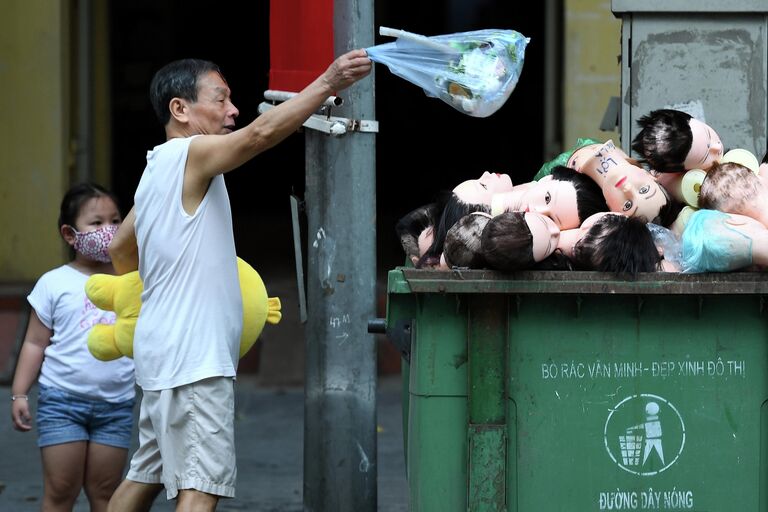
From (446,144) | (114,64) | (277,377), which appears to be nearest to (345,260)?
(277,377)

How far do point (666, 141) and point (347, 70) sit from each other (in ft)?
3.37

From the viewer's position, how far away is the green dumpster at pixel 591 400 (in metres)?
3.89

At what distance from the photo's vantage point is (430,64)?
4152 millimetres

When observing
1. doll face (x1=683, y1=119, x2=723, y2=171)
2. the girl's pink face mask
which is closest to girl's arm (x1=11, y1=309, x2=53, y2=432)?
the girl's pink face mask

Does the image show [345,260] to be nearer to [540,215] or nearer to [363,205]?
[363,205]

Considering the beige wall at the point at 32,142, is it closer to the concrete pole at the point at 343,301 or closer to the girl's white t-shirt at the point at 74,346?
the girl's white t-shirt at the point at 74,346

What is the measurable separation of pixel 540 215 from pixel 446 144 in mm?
13212

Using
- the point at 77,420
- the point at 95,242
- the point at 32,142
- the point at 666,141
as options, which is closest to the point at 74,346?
the point at 77,420

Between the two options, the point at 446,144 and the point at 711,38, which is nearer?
the point at 711,38

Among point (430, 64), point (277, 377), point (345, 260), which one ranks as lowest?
point (277, 377)

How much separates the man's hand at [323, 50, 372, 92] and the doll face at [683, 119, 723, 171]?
1044mm

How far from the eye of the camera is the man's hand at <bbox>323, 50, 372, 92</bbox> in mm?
3926

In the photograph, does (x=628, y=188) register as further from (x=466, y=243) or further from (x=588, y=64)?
(x=588, y=64)

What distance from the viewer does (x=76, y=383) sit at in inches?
194
